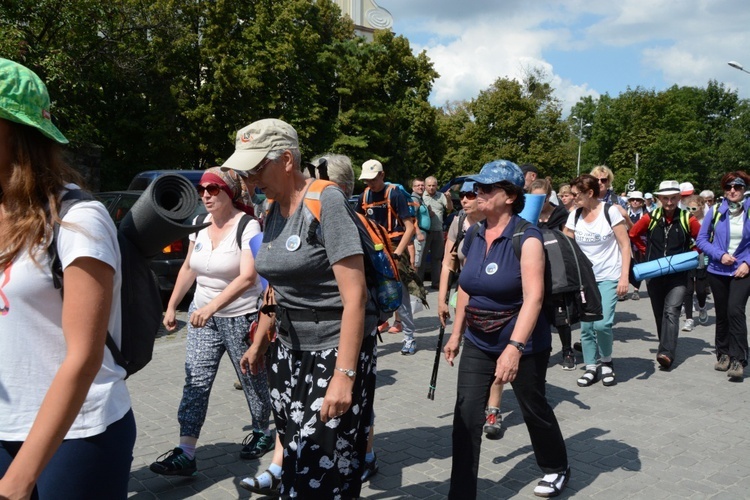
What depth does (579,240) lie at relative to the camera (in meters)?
7.18

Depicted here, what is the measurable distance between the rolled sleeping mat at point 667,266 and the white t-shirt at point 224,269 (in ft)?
14.9

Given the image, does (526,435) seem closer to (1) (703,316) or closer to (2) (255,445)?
(2) (255,445)

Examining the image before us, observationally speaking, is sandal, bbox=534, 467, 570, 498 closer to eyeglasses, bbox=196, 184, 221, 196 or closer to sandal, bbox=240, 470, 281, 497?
sandal, bbox=240, 470, 281, 497

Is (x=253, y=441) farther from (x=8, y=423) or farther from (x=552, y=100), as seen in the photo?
(x=552, y=100)

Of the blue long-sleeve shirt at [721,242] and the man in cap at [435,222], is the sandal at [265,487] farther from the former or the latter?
the man in cap at [435,222]

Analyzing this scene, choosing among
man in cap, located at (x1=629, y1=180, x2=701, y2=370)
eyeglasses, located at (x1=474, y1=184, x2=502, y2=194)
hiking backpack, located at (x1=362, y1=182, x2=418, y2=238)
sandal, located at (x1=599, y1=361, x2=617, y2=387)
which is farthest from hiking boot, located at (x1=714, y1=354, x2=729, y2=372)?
eyeglasses, located at (x1=474, y1=184, x2=502, y2=194)

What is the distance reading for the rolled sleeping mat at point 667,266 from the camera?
7.37 metres

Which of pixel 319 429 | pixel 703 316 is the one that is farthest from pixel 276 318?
pixel 703 316

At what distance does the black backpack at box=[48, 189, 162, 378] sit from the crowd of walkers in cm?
7

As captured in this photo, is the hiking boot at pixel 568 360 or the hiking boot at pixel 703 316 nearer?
the hiking boot at pixel 568 360

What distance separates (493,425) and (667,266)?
332 centimetres

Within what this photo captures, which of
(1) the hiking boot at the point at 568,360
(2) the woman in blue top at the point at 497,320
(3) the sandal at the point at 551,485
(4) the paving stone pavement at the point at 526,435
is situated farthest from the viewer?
(1) the hiking boot at the point at 568,360

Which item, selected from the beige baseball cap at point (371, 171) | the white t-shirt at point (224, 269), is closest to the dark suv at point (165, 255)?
the beige baseball cap at point (371, 171)

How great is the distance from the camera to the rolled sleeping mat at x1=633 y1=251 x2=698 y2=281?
7.37m
